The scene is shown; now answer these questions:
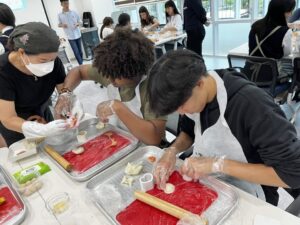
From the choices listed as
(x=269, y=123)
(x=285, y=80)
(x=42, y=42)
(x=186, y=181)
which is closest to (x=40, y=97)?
(x=42, y=42)

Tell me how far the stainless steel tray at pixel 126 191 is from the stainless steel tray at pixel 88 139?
0.15 ft

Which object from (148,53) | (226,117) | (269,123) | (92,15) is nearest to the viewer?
(269,123)

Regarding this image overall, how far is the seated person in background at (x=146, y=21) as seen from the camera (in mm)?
4949

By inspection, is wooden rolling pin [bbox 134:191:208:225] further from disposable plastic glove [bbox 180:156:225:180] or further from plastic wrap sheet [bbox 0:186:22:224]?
plastic wrap sheet [bbox 0:186:22:224]

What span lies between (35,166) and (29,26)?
0.69 metres

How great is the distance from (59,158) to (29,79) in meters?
0.59

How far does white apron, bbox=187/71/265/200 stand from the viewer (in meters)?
0.83

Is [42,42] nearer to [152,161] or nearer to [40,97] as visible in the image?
[40,97]

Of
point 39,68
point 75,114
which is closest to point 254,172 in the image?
point 75,114

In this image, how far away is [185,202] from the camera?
0.81 meters

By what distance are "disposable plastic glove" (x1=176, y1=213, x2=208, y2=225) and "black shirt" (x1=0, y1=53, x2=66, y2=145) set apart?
114 centimetres

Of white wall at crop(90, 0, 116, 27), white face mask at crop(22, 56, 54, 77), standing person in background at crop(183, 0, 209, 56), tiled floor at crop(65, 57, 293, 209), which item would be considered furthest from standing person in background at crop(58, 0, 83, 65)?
white face mask at crop(22, 56, 54, 77)

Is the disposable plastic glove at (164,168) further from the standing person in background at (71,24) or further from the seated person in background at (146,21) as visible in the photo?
the standing person in background at (71,24)

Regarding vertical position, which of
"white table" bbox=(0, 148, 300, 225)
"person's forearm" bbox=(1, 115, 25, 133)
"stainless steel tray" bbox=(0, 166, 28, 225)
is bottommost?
"white table" bbox=(0, 148, 300, 225)
